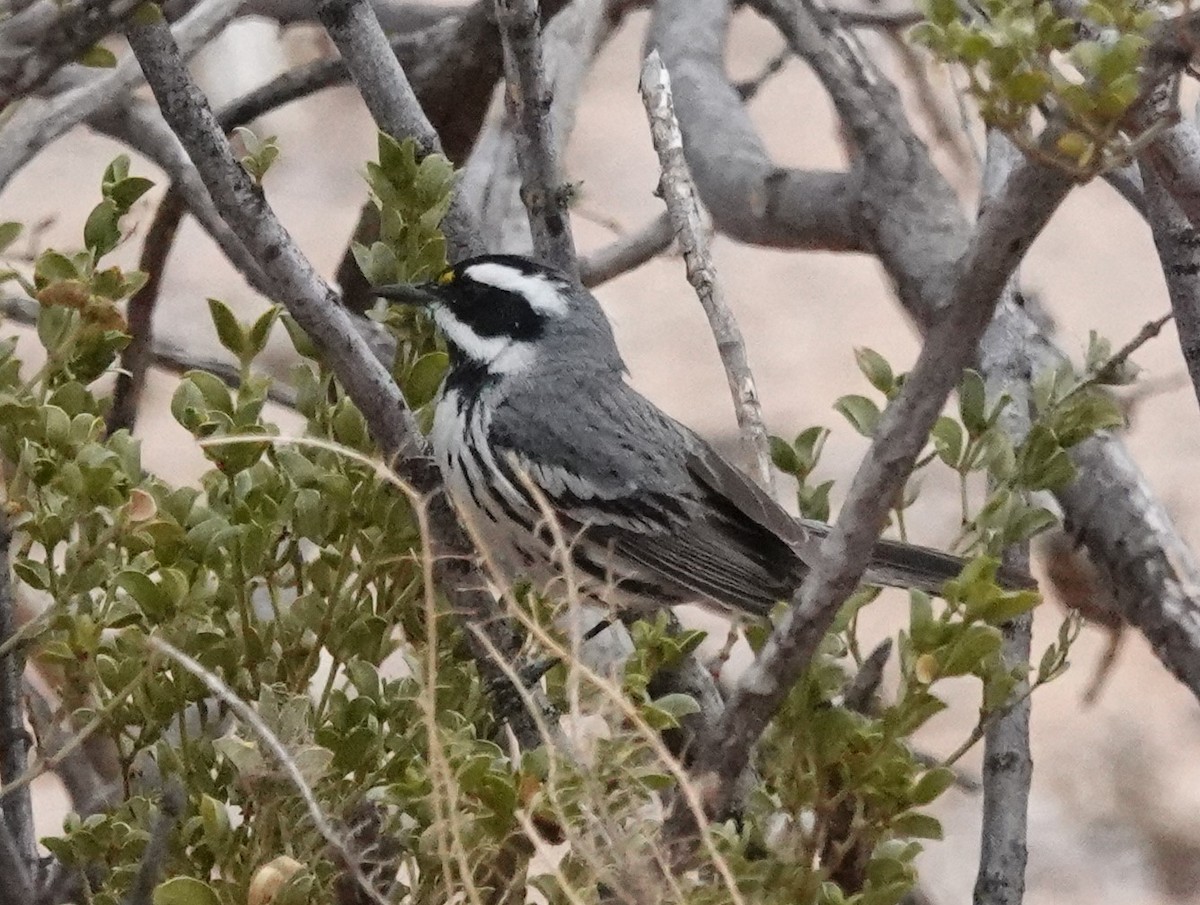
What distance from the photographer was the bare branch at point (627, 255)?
2363 mm

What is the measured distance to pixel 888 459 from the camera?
2.90 feet

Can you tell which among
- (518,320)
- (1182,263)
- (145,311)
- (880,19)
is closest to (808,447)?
(1182,263)

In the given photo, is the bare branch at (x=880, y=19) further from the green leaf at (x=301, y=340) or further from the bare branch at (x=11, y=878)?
the bare branch at (x=11, y=878)

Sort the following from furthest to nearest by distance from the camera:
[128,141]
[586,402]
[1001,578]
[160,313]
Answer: [160,313] < [128,141] < [586,402] < [1001,578]

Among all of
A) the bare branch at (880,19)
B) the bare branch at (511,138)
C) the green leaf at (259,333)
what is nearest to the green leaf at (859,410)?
the green leaf at (259,333)

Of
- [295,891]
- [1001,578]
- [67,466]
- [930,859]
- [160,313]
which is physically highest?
[160,313]

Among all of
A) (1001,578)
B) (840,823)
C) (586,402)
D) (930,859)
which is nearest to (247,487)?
(840,823)

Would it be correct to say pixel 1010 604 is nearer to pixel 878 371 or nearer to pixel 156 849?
pixel 878 371

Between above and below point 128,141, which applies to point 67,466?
below

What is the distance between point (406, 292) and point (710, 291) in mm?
253

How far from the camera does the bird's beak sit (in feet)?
4.22

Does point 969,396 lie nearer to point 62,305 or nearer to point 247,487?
point 247,487

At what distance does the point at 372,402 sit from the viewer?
3.66 feet

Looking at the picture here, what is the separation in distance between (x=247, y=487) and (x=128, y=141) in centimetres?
121
